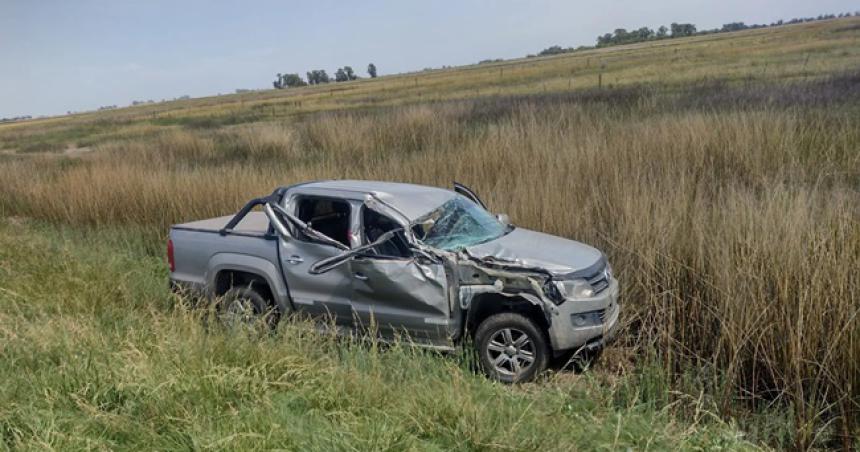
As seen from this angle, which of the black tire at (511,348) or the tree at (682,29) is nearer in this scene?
the black tire at (511,348)

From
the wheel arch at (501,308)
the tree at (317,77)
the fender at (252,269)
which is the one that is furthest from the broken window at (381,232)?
the tree at (317,77)

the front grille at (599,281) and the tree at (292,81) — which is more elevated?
the tree at (292,81)

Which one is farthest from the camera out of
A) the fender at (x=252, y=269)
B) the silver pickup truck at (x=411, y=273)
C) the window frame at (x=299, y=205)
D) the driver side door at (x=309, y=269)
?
the fender at (x=252, y=269)

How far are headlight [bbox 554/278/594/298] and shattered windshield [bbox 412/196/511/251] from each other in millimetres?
900

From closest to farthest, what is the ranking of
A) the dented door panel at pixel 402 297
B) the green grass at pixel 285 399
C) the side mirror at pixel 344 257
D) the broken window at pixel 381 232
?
the green grass at pixel 285 399 → the dented door panel at pixel 402 297 → the side mirror at pixel 344 257 → the broken window at pixel 381 232

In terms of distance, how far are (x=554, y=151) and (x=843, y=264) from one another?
6754 millimetres

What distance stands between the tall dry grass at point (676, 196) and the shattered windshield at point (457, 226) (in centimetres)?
150

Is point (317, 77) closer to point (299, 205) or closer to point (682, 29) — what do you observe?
point (682, 29)

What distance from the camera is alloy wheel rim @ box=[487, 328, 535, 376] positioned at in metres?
4.69

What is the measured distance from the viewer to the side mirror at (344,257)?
16.2 feet

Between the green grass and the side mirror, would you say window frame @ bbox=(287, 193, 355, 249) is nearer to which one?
the side mirror

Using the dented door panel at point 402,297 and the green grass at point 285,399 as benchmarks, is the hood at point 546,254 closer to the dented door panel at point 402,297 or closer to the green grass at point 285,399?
the dented door panel at point 402,297

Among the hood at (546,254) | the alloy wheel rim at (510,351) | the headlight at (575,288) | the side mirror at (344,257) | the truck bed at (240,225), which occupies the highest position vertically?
the truck bed at (240,225)

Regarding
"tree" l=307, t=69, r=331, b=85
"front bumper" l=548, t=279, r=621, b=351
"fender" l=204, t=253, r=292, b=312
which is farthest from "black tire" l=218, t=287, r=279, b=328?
"tree" l=307, t=69, r=331, b=85
